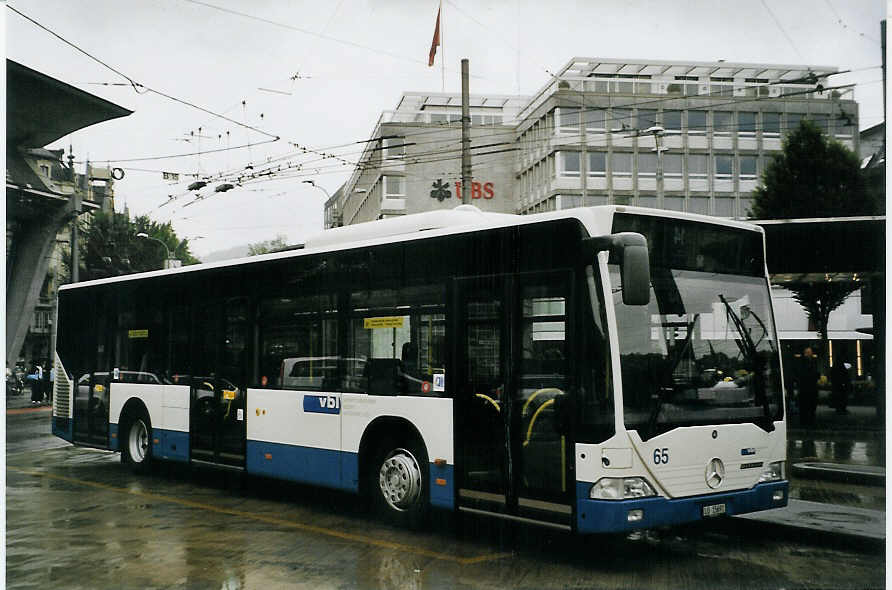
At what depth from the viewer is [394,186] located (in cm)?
2900

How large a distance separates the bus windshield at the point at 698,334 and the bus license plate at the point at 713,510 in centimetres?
68

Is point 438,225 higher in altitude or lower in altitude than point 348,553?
higher

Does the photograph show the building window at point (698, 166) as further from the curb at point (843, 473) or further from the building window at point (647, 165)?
the curb at point (843, 473)

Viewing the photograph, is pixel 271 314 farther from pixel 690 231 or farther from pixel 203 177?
pixel 203 177

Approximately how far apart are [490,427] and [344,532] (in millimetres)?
2023

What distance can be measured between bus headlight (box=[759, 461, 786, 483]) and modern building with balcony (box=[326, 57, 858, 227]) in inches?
376

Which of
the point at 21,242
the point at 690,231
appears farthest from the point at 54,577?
the point at 21,242

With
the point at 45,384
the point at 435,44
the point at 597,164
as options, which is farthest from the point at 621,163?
the point at 435,44

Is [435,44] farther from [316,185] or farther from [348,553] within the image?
[316,185]

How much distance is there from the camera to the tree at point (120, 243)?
877 inches

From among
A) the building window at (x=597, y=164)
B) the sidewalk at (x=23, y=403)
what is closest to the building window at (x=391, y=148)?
the sidewalk at (x=23, y=403)

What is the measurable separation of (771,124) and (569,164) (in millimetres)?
12920

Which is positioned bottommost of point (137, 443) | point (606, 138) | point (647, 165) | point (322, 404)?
point (137, 443)

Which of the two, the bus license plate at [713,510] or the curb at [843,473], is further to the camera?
the curb at [843,473]
